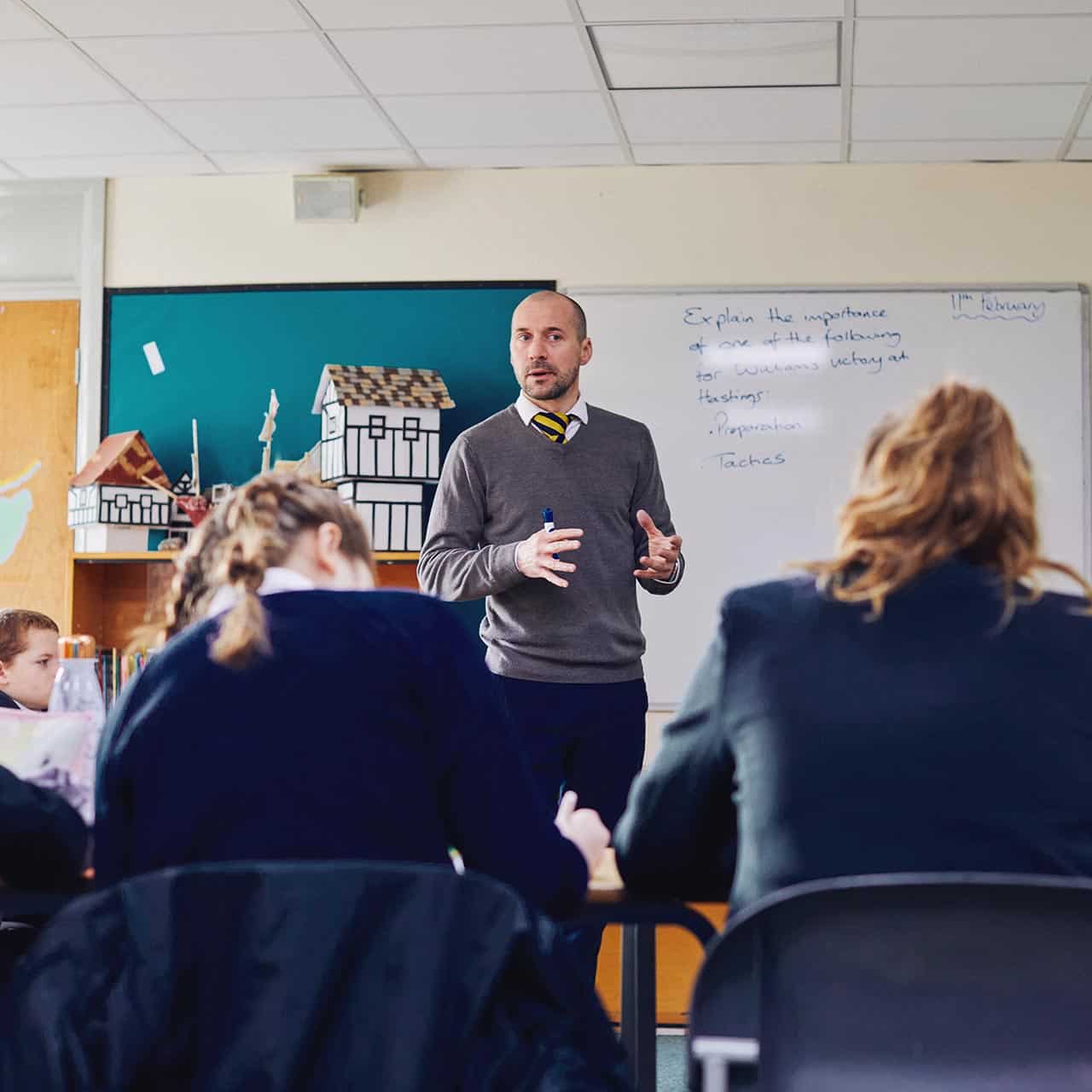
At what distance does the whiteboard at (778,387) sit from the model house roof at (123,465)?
1471 mm

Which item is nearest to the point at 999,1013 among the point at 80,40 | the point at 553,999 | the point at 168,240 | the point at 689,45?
the point at 553,999

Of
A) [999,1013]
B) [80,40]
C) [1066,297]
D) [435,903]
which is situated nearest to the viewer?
[999,1013]

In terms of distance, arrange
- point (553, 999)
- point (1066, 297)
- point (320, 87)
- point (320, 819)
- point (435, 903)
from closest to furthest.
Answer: point (435, 903) → point (553, 999) → point (320, 819) → point (320, 87) → point (1066, 297)

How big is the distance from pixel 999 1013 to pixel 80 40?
363cm

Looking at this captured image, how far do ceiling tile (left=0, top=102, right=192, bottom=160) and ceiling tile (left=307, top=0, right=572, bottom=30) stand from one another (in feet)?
3.07

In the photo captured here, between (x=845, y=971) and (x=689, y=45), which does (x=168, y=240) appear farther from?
(x=845, y=971)

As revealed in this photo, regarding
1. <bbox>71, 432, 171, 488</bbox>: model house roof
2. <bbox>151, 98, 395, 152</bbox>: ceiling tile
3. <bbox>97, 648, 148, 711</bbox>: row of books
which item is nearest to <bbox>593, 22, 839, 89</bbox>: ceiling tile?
<bbox>151, 98, 395, 152</bbox>: ceiling tile

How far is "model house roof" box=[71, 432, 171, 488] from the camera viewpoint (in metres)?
4.63

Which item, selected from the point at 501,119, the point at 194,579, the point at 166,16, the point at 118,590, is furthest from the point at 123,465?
the point at 194,579

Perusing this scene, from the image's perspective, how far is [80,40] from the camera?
3.82 metres

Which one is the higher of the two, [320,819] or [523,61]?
[523,61]

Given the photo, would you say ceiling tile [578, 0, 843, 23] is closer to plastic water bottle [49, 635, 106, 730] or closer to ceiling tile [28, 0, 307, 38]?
ceiling tile [28, 0, 307, 38]

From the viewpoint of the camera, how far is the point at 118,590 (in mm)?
4992

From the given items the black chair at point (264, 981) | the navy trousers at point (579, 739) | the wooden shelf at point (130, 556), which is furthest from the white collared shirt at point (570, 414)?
the black chair at point (264, 981)
